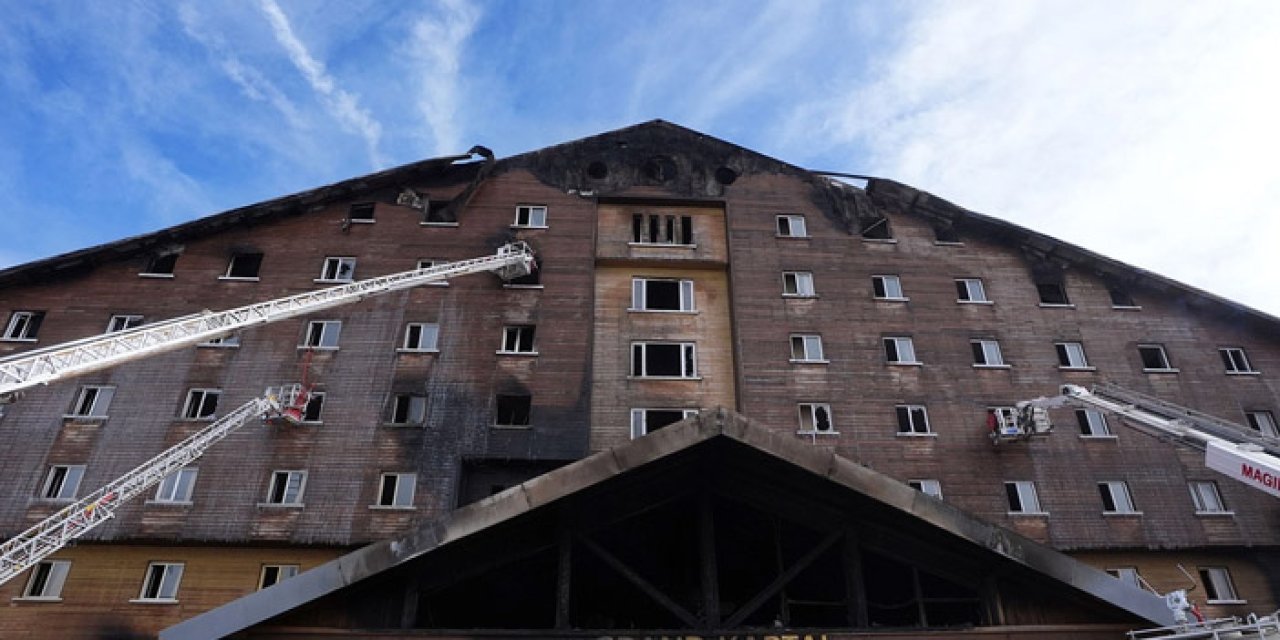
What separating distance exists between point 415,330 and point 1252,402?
3882 centimetres

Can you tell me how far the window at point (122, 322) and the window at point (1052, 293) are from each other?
43206mm

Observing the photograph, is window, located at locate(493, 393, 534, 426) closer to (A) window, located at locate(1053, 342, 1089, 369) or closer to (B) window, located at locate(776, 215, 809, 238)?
(B) window, located at locate(776, 215, 809, 238)

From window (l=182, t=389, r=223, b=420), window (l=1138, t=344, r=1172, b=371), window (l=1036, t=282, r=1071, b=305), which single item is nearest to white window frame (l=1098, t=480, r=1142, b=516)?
window (l=1138, t=344, r=1172, b=371)

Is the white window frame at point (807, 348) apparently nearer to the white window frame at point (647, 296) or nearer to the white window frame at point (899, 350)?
the white window frame at point (899, 350)

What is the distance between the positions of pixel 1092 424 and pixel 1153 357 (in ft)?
20.0

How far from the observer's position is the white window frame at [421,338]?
109 feet

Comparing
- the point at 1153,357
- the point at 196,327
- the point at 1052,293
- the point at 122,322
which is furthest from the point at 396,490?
the point at 1153,357

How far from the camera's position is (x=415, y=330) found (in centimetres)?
3409

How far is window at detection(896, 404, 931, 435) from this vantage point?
32594 mm

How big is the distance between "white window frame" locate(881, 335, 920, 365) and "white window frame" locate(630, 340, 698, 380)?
890 centimetres

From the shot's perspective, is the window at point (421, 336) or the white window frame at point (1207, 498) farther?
the window at point (421, 336)

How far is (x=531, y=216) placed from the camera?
3794 cm

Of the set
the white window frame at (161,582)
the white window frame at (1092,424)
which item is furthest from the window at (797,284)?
the white window frame at (161,582)

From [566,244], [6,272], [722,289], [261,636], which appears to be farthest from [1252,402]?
[6,272]
